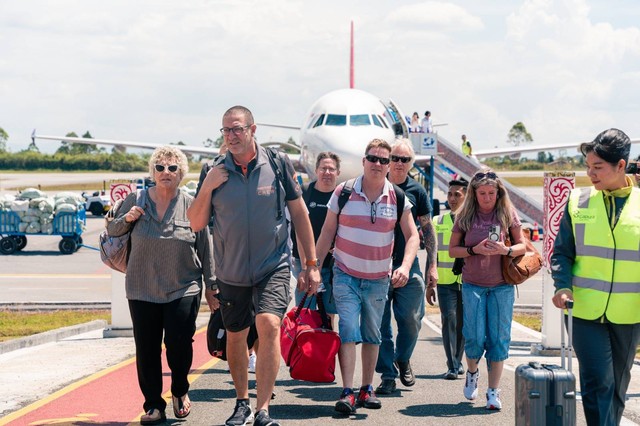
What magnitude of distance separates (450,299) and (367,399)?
2302mm

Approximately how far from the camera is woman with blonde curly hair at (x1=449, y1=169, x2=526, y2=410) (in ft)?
27.0

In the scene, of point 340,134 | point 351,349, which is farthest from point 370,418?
point 340,134

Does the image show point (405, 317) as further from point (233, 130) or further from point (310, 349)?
point (233, 130)

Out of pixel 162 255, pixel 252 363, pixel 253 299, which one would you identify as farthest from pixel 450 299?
pixel 162 255

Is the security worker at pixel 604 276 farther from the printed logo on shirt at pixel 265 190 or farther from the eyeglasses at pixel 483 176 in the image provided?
the eyeglasses at pixel 483 176

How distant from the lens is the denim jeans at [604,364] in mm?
5855

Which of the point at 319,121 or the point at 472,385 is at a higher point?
the point at 319,121

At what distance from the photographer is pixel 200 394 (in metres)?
8.49

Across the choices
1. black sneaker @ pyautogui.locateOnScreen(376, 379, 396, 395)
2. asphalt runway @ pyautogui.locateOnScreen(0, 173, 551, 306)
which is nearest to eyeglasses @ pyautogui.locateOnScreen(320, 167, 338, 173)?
black sneaker @ pyautogui.locateOnScreen(376, 379, 396, 395)

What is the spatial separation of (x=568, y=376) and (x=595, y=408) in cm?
29

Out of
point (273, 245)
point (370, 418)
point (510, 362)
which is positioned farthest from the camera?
point (510, 362)

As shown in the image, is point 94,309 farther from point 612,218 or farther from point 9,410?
point 612,218

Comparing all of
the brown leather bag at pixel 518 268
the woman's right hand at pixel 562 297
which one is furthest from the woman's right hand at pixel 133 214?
the woman's right hand at pixel 562 297

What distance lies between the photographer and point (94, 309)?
1642 centimetres
